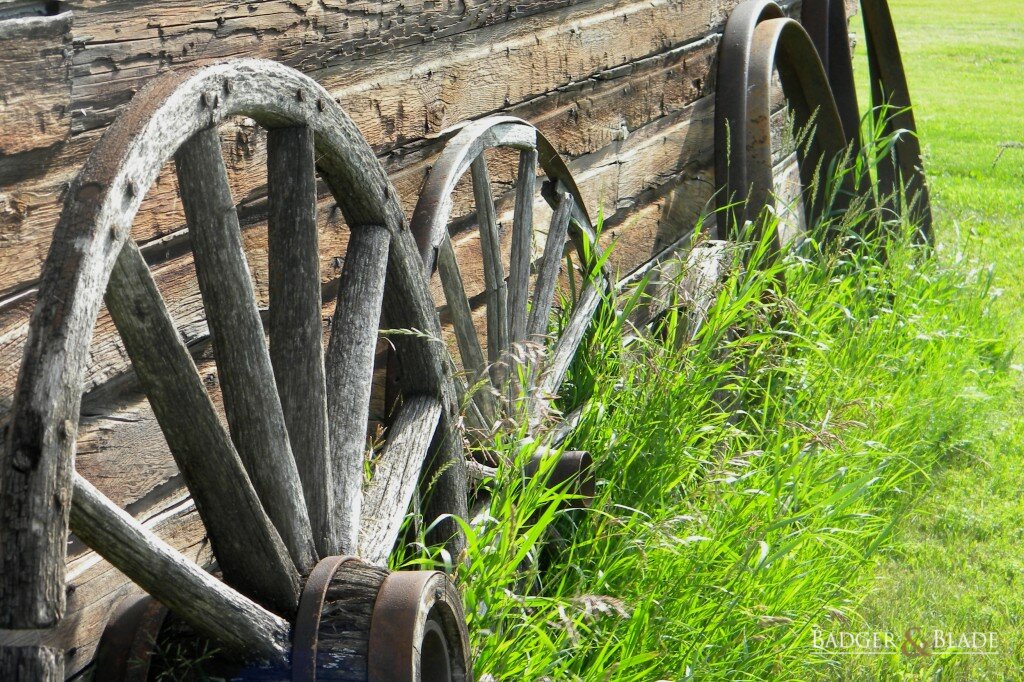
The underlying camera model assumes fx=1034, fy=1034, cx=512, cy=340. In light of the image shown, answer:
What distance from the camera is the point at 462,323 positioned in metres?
2.29

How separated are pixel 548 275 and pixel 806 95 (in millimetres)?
2538

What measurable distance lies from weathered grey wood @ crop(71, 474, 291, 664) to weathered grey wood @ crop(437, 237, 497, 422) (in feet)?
2.96

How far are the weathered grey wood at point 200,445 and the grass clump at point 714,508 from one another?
19.1 inches

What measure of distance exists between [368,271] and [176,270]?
0.31 m

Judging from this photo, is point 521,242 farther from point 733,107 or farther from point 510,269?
point 733,107

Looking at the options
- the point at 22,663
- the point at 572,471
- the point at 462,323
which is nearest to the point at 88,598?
the point at 22,663

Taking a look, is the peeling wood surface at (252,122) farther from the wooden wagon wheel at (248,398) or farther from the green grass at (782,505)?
the green grass at (782,505)

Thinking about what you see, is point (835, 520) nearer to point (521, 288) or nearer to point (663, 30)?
point (521, 288)

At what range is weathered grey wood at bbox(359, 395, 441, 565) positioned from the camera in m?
1.75

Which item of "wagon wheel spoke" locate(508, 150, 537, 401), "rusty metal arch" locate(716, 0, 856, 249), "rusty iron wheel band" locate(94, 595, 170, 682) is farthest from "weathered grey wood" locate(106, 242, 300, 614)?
"rusty metal arch" locate(716, 0, 856, 249)

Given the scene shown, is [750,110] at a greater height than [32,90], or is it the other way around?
[32,90]

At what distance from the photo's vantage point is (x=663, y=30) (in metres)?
3.54

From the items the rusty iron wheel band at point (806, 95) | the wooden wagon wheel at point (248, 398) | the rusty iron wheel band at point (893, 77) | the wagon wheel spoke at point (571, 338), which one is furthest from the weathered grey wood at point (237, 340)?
the rusty iron wheel band at point (893, 77)

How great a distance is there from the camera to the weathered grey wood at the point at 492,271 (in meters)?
2.35
